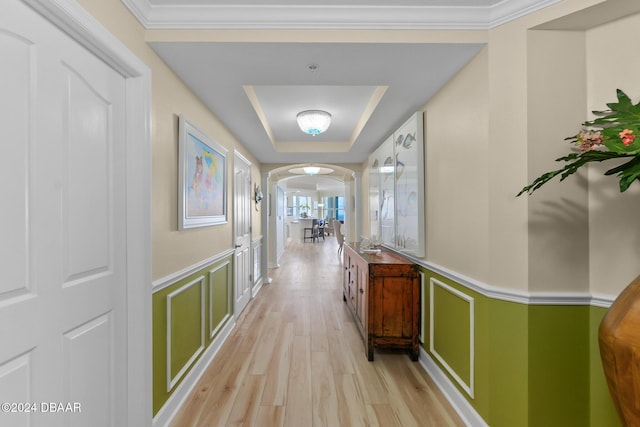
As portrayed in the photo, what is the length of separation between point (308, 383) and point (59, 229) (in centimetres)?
182

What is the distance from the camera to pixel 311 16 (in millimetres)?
1516

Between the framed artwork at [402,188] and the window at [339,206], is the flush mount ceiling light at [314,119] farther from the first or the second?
the window at [339,206]

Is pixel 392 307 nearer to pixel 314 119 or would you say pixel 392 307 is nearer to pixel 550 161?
Answer: pixel 550 161

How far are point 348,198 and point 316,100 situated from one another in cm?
363

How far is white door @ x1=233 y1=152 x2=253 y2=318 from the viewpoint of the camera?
127 inches

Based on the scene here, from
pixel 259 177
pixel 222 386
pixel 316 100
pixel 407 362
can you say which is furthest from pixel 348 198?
pixel 222 386

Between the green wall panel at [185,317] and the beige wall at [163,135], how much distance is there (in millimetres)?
184

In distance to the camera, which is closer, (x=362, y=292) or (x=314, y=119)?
(x=362, y=292)

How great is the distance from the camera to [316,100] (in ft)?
9.05

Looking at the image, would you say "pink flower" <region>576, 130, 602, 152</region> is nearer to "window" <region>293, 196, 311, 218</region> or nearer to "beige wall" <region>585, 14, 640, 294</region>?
"beige wall" <region>585, 14, 640, 294</region>

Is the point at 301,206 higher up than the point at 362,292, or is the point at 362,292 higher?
the point at 301,206

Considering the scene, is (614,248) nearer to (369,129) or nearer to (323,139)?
(369,129)

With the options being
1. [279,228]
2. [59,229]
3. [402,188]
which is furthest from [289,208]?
[59,229]

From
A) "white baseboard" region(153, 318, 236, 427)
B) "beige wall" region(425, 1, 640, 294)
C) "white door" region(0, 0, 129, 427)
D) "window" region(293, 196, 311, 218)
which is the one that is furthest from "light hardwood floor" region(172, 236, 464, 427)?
"window" region(293, 196, 311, 218)
